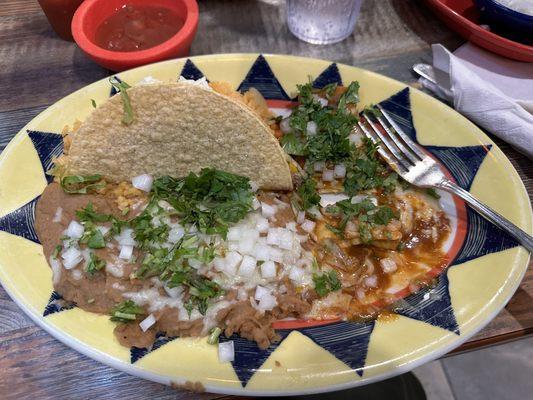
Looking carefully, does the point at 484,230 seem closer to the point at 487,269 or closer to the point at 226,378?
the point at 487,269

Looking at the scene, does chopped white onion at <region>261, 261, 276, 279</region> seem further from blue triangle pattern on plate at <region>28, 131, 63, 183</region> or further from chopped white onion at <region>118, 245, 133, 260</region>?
blue triangle pattern on plate at <region>28, 131, 63, 183</region>

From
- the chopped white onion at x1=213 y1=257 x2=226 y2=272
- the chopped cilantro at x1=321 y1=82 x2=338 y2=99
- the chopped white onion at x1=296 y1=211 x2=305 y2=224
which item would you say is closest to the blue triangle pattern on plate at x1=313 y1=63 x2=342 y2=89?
the chopped cilantro at x1=321 y1=82 x2=338 y2=99

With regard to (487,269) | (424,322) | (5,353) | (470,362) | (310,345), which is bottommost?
(470,362)

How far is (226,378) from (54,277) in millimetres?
695

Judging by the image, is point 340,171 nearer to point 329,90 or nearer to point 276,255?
point 329,90

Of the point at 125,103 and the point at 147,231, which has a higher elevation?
the point at 125,103

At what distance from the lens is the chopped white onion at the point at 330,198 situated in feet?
5.87

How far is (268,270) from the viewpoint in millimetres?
1518

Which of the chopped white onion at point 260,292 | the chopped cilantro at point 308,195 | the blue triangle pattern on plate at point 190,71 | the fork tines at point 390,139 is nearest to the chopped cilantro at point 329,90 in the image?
the fork tines at point 390,139

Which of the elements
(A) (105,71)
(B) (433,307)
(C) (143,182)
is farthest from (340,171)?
(A) (105,71)

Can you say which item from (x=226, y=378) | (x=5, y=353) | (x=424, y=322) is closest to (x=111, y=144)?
(x=5, y=353)

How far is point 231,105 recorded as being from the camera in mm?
1564

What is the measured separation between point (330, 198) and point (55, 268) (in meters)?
1.08

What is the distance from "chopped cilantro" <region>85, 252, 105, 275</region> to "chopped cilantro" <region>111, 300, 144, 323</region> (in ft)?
0.50
